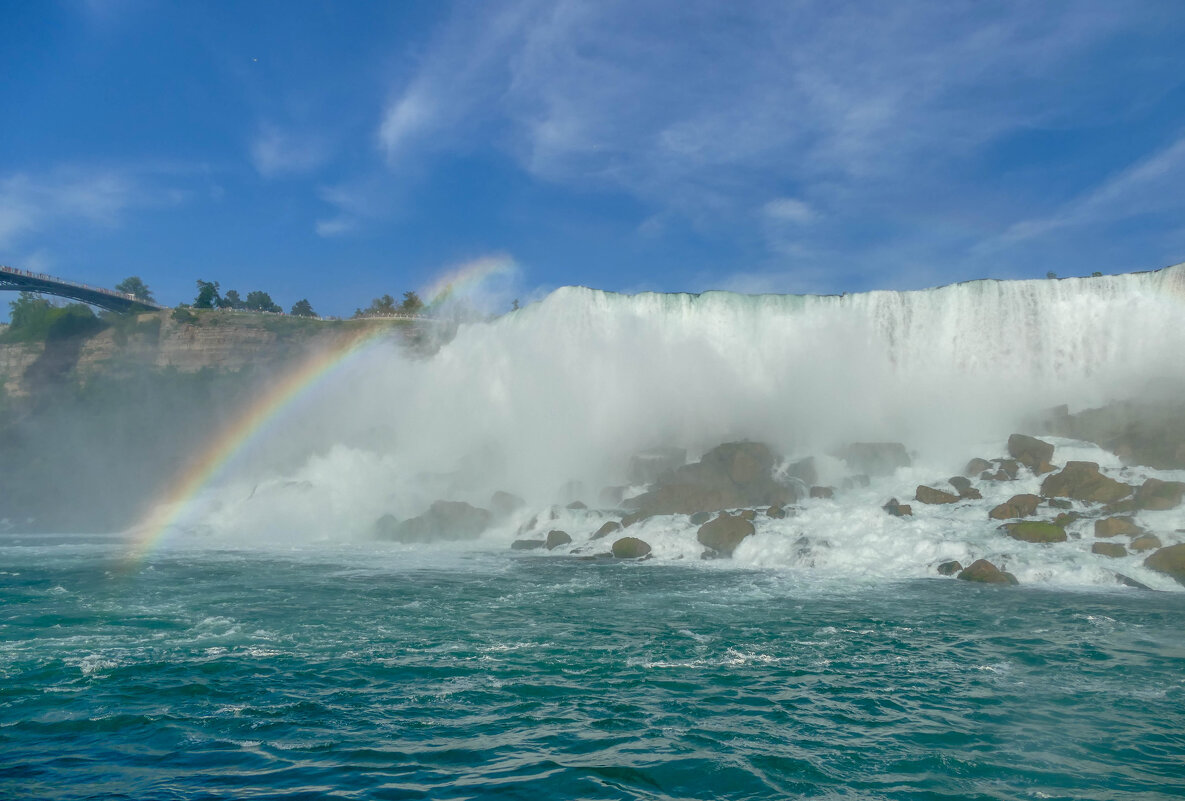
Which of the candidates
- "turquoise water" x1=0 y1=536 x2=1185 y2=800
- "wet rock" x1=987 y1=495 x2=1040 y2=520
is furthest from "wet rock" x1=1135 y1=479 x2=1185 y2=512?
"turquoise water" x1=0 y1=536 x2=1185 y2=800

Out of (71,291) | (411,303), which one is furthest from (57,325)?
(411,303)

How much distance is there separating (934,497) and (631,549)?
881 centimetres

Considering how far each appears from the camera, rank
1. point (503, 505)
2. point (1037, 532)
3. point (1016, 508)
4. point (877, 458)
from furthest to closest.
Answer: point (503, 505) < point (877, 458) < point (1016, 508) < point (1037, 532)

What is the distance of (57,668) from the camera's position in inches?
391

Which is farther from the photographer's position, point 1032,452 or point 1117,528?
point 1032,452

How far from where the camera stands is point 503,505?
94.0 ft

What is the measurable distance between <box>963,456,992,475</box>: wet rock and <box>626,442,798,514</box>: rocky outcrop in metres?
5.42

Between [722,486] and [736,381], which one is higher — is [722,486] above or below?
below

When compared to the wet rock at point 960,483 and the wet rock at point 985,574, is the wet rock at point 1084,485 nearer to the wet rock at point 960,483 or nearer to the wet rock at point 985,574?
the wet rock at point 960,483

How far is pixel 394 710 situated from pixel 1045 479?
20506 millimetres

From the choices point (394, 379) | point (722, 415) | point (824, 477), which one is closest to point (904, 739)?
point (824, 477)

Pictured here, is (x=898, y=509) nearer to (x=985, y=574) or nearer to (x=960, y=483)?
(x=960, y=483)

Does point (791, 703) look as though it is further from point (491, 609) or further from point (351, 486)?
point (351, 486)

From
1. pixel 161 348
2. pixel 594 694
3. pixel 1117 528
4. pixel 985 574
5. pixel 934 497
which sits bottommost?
pixel 594 694
